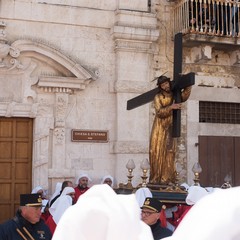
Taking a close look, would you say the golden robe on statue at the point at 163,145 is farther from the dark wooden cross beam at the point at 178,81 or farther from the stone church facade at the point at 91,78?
the stone church facade at the point at 91,78

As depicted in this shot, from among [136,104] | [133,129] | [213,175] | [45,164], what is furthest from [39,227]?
[213,175]

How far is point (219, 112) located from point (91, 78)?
10.8 ft

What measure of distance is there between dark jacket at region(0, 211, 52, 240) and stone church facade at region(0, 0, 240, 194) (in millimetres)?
5798

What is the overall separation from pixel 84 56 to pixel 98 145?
1.99 meters

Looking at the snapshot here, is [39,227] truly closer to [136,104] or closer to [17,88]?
[136,104]

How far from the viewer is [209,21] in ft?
42.2

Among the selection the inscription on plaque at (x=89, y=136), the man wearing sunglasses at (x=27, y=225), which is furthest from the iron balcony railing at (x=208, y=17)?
the man wearing sunglasses at (x=27, y=225)

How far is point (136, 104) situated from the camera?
10.1 meters

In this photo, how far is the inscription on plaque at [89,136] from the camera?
12.1 metres

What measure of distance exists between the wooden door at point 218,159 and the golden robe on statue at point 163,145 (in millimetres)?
3834

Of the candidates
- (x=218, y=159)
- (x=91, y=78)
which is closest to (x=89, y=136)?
(x=91, y=78)

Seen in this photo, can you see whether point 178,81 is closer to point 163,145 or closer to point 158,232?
point 163,145

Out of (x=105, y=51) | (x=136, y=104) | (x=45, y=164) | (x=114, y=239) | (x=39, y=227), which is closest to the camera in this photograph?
(x=114, y=239)

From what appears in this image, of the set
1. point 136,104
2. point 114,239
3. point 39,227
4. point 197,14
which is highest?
point 197,14
